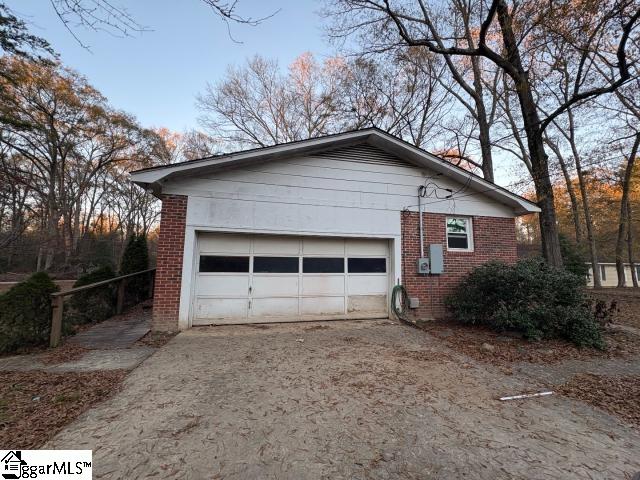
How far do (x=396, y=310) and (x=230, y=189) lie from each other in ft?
16.8

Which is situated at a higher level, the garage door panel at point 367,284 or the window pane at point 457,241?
the window pane at point 457,241

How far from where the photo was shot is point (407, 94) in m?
14.5

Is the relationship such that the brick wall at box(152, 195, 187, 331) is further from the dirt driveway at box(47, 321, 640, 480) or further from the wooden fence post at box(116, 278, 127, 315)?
the wooden fence post at box(116, 278, 127, 315)

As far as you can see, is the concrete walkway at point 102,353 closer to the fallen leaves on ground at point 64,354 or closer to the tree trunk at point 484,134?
the fallen leaves on ground at point 64,354

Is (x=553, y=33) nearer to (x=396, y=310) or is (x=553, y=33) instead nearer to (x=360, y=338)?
(x=396, y=310)

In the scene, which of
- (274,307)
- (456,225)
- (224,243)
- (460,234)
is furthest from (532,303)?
(224,243)

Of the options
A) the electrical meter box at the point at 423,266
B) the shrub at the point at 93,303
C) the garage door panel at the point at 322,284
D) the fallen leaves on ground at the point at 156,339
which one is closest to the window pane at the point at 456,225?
the electrical meter box at the point at 423,266

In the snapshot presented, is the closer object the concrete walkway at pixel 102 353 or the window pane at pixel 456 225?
the concrete walkway at pixel 102 353

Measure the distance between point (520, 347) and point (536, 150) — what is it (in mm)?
6177

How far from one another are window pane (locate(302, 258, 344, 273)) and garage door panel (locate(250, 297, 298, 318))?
84 cm

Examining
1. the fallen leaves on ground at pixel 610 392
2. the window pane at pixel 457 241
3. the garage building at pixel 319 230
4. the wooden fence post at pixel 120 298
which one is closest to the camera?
the fallen leaves on ground at pixel 610 392

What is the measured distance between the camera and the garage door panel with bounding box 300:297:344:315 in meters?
6.88

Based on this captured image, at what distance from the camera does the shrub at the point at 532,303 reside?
541 centimetres

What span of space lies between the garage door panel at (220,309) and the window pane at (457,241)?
18.5ft
